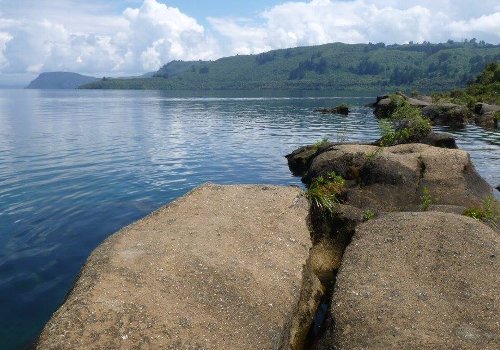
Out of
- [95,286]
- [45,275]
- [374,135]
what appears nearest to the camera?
[95,286]

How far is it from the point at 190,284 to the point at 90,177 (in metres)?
26.4

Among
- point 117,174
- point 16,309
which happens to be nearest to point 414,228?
point 16,309

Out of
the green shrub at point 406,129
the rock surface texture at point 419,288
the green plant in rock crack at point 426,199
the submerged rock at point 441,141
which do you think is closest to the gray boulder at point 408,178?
the green plant in rock crack at point 426,199

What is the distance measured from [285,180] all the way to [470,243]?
73.2ft

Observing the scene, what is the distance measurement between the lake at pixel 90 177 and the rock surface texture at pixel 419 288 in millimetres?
10881

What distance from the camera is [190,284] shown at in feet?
40.8

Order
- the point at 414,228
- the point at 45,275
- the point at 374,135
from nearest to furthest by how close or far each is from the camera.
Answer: the point at 414,228 < the point at 45,275 < the point at 374,135

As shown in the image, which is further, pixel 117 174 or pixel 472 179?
pixel 117 174

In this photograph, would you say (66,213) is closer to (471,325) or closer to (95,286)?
(95,286)

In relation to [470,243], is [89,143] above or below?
below

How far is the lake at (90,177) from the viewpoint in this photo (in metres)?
18.4

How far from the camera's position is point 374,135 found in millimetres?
64125

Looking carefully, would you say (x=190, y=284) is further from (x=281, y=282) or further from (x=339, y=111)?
(x=339, y=111)

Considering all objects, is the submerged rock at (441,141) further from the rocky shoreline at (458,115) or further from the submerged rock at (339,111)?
the submerged rock at (339,111)
